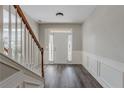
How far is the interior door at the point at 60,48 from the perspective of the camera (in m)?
8.09

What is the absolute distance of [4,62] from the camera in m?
1.39

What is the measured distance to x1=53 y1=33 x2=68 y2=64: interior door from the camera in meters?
8.09

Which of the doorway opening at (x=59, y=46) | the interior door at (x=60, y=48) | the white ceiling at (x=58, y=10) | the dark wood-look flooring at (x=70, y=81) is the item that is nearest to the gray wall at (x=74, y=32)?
the doorway opening at (x=59, y=46)

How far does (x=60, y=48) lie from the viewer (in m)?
8.11

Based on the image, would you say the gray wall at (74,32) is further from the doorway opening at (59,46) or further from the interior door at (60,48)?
the interior door at (60,48)

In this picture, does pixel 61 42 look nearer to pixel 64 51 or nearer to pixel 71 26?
pixel 64 51

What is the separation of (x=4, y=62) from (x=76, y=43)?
679 centimetres

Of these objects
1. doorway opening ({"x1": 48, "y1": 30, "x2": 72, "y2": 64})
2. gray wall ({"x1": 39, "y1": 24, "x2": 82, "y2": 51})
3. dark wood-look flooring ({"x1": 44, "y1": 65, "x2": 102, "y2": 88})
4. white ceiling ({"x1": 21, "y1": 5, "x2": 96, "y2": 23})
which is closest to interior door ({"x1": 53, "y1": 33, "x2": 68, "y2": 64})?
doorway opening ({"x1": 48, "y1": 30, "x2": 72, "y2": 64})

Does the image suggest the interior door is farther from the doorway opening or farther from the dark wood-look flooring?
the dark wood-look flooring

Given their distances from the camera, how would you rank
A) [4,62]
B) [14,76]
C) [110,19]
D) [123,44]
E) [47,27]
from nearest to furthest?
[4,62] → [14,76] → [123,44] → [110,19] → [47,27]

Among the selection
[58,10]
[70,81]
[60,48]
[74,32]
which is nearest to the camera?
[70,81]

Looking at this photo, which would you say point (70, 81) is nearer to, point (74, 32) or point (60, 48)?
point (60, 48)

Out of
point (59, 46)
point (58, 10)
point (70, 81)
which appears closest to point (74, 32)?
point (59, 46)
